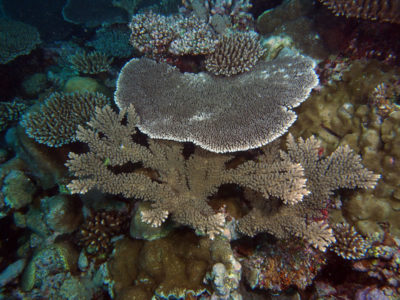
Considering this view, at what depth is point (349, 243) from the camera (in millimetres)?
3268

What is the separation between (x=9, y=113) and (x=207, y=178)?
20.9 ft

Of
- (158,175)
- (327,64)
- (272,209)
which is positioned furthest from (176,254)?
(327,64)

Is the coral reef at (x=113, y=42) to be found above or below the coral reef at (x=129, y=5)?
below

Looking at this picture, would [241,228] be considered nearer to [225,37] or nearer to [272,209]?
[272,209]

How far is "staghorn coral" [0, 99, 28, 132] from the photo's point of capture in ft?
20.9

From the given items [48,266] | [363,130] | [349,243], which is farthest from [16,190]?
[363,130]

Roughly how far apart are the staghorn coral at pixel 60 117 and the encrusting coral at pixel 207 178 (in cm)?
115

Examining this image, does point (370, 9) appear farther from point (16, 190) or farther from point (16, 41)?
point (16, 41)

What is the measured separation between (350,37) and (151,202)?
410 cm

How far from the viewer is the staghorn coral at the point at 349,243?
10.6 ft

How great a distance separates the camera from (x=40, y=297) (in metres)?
3.99

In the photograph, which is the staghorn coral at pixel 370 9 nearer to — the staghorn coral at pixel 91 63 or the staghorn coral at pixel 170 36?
the staghorn coral at pixel 170 36

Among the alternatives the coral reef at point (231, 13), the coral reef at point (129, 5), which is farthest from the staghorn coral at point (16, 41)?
the coral reef at point (231, 13)

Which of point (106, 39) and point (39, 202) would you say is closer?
point (39, 202)
